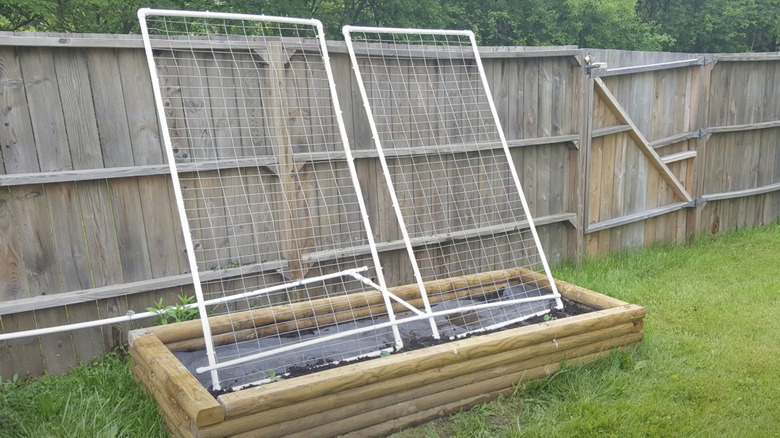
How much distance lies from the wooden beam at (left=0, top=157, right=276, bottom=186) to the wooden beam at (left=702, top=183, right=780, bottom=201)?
17.2 ft

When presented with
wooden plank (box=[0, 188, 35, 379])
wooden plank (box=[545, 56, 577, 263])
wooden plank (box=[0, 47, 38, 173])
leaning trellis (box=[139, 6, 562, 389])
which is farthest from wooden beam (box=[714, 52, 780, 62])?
wooden plank (box=[0, 188, 35, 379])

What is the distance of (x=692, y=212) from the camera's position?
6742 mm

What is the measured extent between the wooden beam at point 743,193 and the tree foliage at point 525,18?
10350 millimetres

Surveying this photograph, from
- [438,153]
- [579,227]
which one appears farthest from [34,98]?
[579,227]

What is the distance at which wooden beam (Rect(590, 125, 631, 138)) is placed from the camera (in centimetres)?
562

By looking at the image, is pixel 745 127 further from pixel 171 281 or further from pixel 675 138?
pixel 171 281

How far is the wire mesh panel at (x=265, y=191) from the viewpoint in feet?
11.7

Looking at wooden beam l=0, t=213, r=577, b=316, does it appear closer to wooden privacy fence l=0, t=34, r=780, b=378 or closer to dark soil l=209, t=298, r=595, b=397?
wooden privacy fence l=0, t=34, r=780, b=378

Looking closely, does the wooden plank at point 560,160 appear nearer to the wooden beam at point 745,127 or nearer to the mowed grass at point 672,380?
the mowed grass at point 672,380

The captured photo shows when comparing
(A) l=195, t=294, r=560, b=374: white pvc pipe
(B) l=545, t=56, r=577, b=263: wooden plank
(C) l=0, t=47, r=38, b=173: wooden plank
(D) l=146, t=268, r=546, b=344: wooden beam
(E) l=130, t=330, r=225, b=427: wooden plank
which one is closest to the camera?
(E) l=130, t=330, r=225, b=427: wooden plank

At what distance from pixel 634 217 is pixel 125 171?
484 centimetres

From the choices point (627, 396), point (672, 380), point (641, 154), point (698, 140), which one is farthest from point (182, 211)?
point (698, 140)

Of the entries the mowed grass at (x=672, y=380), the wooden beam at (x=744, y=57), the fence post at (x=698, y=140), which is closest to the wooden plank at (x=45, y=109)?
the mowed grass at (x=672, y=380)

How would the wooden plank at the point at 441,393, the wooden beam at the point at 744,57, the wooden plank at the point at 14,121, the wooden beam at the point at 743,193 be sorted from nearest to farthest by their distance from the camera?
the wooden plank at the point at 441,393
the wooden plank at the point at 14,121
the wooden beam at the point at 744,57
the wooden beam at the point at 743,193
